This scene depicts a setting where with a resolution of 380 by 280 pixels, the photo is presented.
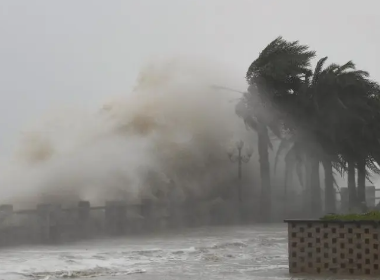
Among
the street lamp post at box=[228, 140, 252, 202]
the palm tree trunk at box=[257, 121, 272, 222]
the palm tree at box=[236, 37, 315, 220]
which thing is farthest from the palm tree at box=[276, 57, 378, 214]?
the street lamp post at box=[228, 140, 252, 202]

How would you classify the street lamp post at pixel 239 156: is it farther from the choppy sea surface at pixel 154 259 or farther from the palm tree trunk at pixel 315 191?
→ the choppy sea surface at pixel 154 259

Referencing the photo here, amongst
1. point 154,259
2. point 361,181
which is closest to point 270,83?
point 361,181

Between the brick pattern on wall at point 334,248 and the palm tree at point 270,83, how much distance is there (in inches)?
821

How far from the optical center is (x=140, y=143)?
33.6 meters

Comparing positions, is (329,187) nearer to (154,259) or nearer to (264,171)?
(264,171)

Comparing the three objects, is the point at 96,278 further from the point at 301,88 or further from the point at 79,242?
the point at 301,88

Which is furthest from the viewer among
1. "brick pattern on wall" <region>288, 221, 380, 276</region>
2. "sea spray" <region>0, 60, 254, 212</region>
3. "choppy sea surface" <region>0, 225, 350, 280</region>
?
"sea spray" <region>0, 60, 254, 212</region>

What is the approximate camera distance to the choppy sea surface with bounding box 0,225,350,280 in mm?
12383

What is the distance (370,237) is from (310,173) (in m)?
24.2

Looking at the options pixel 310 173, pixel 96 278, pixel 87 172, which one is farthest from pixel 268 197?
pixel 96 278

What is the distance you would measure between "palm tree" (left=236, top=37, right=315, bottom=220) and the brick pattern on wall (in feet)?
68.4

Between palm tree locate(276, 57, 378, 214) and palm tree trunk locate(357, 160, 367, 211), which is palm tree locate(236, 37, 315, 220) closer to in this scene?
palm tree locate(276, 57, 378, 214)

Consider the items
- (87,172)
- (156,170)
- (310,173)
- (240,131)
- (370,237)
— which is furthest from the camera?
(240,131)

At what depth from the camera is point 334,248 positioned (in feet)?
36.6
